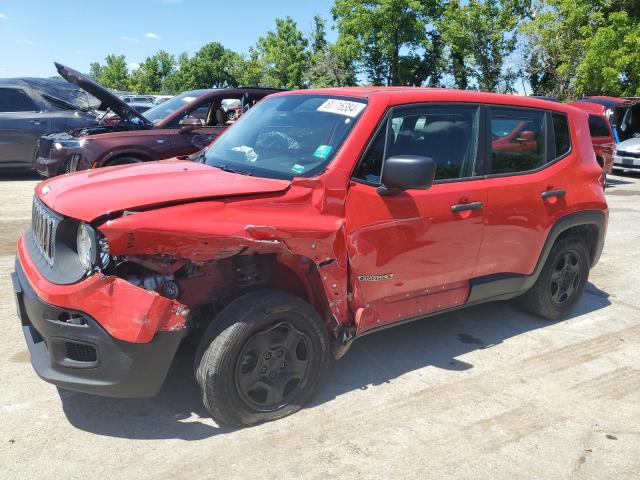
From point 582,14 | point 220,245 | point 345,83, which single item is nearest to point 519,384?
point 220,245

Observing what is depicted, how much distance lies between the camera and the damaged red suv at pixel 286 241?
275cm

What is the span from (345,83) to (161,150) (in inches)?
1194

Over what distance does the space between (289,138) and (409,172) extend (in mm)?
876

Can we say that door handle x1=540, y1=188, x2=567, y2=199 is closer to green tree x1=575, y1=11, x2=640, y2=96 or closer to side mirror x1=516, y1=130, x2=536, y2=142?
side mirror x1=516, y1=130, x2=536, y2=142

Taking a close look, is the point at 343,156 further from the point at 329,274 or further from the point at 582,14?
the point at 582,14

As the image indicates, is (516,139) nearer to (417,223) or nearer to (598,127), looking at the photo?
(417,223)

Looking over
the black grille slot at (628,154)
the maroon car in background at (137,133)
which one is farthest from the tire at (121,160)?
the black grille slot at (628,154)

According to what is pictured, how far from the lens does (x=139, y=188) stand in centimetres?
298

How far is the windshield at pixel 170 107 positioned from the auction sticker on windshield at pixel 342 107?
5.36 meters

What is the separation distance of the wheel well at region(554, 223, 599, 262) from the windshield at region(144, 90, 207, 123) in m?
5.87

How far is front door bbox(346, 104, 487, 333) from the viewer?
11.1 ft

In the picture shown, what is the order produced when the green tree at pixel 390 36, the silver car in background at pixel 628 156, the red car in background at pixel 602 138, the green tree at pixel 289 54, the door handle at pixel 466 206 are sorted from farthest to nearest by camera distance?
the green tree at pixel 289 54 < the green tree at pixel 390 36 < the silver car in background at pixel 628 156 < the red car in background at pixel 602 138 < the door handle at pixel 466 206

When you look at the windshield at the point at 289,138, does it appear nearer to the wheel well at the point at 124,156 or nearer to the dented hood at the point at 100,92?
the dented hood at the point at 100,92

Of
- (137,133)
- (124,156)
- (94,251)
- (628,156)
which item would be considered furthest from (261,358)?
(628,156)
